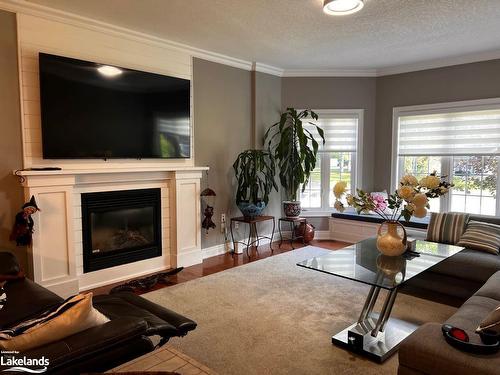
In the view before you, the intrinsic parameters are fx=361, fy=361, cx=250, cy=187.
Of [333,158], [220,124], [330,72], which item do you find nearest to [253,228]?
[220,124]

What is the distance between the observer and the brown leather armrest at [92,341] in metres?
1.27

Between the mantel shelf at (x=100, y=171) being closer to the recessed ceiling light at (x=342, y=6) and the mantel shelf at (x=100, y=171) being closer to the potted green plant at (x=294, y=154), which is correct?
the potted green plant at (x=294, y=154)

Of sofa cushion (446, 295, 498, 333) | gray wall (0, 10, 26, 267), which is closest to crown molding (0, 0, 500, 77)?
gray wall (0, 10, 26, 267)

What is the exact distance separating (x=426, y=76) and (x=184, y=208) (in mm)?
3915

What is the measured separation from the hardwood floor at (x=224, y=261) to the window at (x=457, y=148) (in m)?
1.59

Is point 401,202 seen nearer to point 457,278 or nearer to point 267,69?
point 457,278

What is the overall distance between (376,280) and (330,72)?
4.10 metres

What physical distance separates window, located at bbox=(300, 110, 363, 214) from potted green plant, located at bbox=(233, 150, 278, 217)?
3.51ft

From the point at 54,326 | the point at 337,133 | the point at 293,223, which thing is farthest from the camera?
the point at 337,133

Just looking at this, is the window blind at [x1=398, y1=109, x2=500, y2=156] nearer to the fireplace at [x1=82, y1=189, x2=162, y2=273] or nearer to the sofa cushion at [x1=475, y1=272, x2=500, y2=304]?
the sofa cushion at [x1=475, y1=272, x2=500, y2=304]

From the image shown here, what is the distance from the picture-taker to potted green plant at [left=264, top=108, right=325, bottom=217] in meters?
5.21

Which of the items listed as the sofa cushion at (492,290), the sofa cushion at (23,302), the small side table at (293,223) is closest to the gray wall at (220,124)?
the small side table at (293,223)

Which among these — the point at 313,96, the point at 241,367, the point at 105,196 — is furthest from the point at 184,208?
the point at 313,96

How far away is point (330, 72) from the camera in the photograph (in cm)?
562
